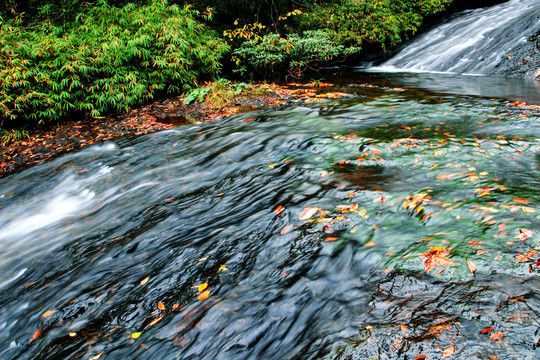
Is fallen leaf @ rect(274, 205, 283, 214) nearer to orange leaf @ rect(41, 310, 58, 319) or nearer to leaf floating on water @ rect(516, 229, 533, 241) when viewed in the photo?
leaf floating on water @ rect(516, 229, 533, 241)

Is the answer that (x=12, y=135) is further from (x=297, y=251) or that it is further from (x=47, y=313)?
(x=297, y=251)

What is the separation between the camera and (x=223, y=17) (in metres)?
14.5

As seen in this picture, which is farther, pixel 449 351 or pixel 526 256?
pixel 526 256

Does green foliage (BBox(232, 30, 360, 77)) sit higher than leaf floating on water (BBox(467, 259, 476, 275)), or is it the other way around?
green foliage (BBox(232, 30, 360, 77))

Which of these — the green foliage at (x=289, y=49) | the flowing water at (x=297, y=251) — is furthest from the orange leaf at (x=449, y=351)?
the green foliage at (x=289, y=49)

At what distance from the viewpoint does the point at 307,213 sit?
3477 millimetres

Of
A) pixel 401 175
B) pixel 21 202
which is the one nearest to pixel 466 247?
pixel 401 175

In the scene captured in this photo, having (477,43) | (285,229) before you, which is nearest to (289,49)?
(477,43)

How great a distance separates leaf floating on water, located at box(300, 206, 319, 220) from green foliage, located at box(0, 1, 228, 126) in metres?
7.98

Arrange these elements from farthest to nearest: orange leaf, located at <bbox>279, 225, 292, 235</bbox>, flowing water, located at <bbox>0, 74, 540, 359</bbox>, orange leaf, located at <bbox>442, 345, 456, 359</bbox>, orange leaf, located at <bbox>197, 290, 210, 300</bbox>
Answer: orange leaf, located at <bbox>279, 225, 292, 235</bbox> → orange leaf, located at <bbox>197, 290, 210, 300</bbox> → flowing water, located at <bbox>0, 74, 540, 359</bbox> → orange leaf, located at <bbox>442, 345, 456, 359</bbox>

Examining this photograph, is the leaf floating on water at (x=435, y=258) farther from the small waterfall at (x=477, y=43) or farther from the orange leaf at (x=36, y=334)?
the small waterfall at (x=477, y=43)

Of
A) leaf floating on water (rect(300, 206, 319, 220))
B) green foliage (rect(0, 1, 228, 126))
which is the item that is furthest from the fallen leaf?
green foliage (rect(0, 1, 228, 126))

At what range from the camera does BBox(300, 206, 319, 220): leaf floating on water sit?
3.42 m

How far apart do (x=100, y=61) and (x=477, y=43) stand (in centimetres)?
1261
